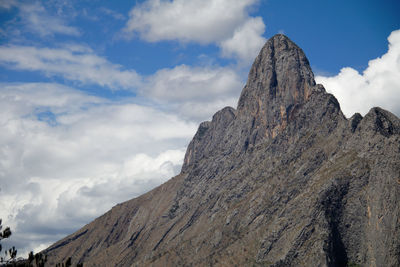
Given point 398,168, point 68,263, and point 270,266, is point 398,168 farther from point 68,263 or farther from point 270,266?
point 68,263

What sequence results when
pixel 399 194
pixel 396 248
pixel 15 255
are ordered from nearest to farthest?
pixel 15 255 → pixel 396 248 → pixel 399 194

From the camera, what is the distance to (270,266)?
198m

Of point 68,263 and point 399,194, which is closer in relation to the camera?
point 68,263

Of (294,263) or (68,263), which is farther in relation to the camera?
(294,263)

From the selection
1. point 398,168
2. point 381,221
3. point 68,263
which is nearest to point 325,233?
point 381,221

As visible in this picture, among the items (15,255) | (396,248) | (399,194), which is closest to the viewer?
(15,255)

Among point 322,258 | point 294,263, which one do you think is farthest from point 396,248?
point 294,263

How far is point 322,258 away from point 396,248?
29.4 meters

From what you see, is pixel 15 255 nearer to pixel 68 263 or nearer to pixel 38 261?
pixel 38 261

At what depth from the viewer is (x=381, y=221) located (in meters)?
192

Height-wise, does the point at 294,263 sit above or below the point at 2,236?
below

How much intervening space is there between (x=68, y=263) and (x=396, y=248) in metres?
159

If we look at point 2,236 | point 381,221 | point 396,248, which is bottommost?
point 396,248

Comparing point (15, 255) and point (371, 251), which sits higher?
point (15, 255)
